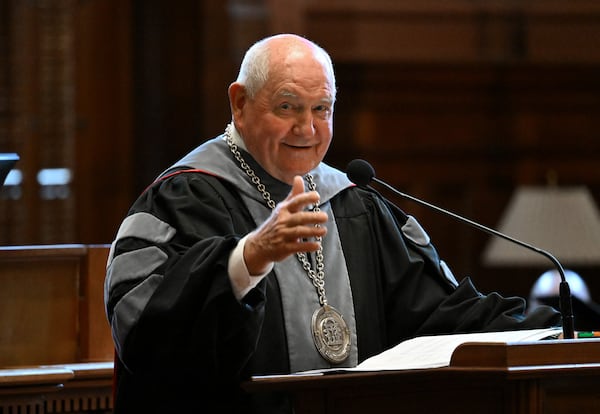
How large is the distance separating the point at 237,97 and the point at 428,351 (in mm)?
1119

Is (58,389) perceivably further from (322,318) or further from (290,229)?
(290,229)

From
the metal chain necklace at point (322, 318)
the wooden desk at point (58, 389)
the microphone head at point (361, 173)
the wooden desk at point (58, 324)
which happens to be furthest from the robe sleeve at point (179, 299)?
the wooden desk at point (58, 324)

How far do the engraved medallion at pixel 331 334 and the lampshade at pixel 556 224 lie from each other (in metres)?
3.53

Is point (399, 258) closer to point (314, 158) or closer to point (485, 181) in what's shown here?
point (314, 158)

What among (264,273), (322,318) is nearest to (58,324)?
(322,318)

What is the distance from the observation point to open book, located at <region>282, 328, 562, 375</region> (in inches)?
113

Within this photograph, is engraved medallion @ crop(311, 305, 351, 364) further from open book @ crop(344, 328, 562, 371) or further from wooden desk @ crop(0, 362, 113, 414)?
wooden desk @ crop(0, 362, 113, 414)

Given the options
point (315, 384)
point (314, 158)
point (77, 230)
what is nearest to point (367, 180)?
point (314, 158)

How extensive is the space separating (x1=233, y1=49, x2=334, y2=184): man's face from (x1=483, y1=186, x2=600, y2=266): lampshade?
3583 millimetres

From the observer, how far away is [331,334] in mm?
3613

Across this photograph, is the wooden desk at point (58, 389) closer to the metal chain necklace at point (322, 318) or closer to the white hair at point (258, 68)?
the metal chain necklace at point (322, 318)

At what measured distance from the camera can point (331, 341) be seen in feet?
11.8

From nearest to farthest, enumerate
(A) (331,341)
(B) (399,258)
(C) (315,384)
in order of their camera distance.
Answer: (C) (315,384) → (A) (331,341) → (B) (399,258)

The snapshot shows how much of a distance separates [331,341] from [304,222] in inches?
33.9
